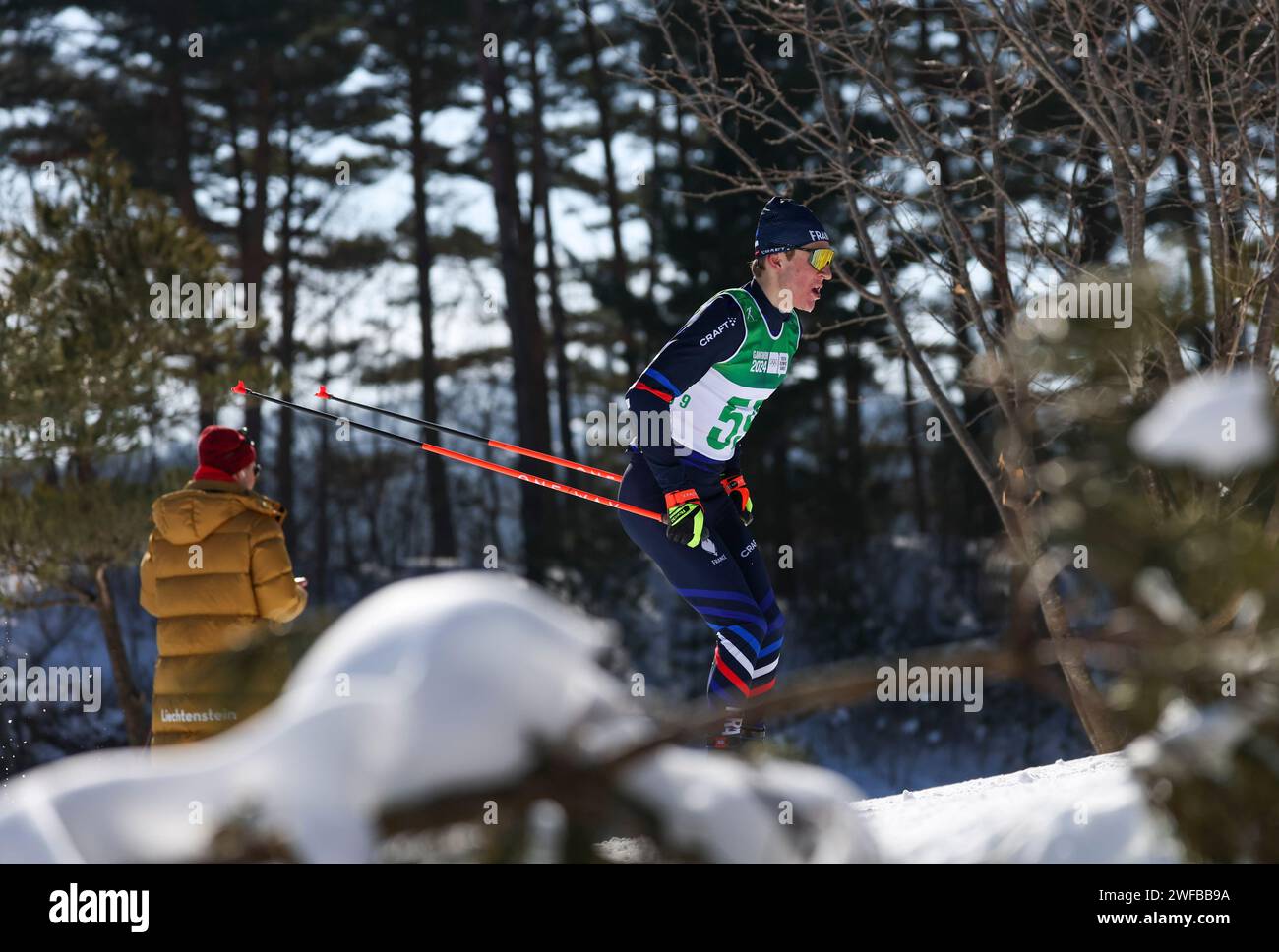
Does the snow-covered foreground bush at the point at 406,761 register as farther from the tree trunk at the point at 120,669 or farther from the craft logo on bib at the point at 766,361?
the tree trunk at the point at 120,669

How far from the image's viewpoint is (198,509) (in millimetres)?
4609

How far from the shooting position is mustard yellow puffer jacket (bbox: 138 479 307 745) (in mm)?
4523

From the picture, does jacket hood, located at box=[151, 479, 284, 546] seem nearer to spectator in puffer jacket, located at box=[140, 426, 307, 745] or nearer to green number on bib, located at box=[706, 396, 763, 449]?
spectator in puffer jacket, located at box=[140, 426, 307, 745]

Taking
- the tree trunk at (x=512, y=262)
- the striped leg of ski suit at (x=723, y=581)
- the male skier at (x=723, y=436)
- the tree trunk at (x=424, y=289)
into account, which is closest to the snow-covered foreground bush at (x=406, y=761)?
the striped leg of ski suit at (x=723, y=581)

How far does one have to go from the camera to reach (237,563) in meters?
4.61

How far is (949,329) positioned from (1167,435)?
5385 millimetres

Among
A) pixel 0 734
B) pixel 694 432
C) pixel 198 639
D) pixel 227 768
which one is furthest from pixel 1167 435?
pixel 0 734

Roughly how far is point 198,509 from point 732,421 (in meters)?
2.01

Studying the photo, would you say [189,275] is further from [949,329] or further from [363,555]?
[363,555]

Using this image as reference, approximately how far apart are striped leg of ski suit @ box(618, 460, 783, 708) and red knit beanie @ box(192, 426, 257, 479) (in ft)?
4.76

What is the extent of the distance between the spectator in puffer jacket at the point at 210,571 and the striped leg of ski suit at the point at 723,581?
52.4 inches

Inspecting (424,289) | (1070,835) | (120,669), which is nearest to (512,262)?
(424,289)

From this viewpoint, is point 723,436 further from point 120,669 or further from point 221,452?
point 120,669

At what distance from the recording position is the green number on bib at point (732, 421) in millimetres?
4863
